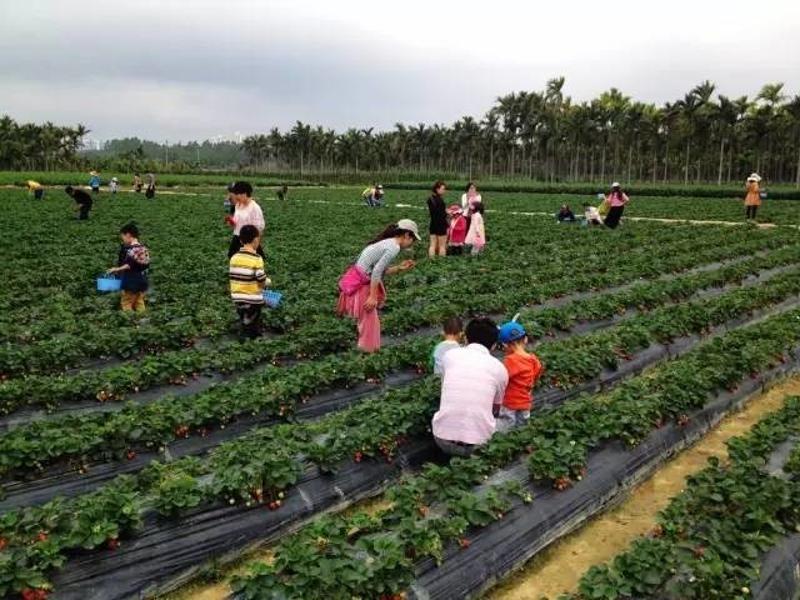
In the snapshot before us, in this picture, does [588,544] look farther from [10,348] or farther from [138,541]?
[10,348]

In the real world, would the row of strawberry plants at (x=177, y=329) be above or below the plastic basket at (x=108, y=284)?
below

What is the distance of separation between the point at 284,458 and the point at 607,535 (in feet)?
8.13

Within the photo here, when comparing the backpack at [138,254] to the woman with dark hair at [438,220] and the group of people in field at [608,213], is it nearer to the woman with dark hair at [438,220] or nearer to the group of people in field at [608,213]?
the woman with dark hair at [438,220]

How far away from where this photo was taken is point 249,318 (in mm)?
8734

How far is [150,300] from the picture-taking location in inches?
457

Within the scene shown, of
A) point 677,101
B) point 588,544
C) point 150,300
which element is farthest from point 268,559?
point 677,101

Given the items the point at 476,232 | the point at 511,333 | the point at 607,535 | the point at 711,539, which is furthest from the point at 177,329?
the point at 476,232

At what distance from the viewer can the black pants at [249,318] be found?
8.68 meters

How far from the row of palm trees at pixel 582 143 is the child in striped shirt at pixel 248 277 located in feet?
188

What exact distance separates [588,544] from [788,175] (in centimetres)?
9796

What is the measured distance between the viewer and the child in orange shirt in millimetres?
6211

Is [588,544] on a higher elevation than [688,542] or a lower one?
lower

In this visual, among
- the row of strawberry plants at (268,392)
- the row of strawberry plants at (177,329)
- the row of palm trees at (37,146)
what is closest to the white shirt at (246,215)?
the row of strawberry plants at (177,329)

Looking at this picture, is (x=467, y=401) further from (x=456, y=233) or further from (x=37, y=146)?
(x=37, y=146)
